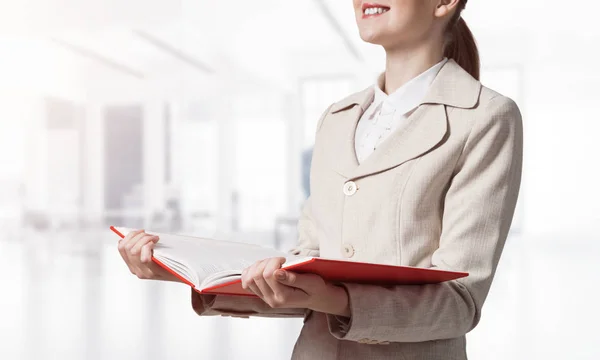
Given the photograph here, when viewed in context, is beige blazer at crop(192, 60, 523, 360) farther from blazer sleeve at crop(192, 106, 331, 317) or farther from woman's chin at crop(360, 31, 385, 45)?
woman's chin at crop(360, 31, 385, 45)

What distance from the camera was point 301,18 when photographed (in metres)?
12.0

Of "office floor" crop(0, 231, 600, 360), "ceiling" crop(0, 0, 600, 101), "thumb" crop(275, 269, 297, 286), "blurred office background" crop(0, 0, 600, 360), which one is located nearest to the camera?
"thumb" crop(275, 269, 297, 286)

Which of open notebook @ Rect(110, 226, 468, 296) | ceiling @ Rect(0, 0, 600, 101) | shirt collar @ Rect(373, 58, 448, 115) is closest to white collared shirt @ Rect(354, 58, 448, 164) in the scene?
shirt collar @ Rect(373, 58, 448, 115)

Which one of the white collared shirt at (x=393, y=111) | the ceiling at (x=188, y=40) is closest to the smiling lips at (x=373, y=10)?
the white collared shirt at (x=393, y=111)

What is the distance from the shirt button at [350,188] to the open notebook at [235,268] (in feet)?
0.44

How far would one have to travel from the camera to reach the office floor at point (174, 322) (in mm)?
3697

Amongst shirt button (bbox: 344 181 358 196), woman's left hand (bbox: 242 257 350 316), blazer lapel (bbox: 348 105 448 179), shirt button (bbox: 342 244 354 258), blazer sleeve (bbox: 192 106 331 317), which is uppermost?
blazer lapel (bbox: 348 105 448 179)

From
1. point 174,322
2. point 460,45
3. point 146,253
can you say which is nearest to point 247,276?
point 146,253

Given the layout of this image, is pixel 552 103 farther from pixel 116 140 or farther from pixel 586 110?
pixel 116 140

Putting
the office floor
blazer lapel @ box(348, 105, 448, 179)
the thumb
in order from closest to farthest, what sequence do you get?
1. the thumb
2. blazer lapel @ box(348, 105, 448, 179)
3. the office floor

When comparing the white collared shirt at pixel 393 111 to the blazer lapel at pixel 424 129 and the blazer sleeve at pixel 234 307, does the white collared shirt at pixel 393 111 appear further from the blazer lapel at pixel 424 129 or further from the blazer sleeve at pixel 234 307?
the blazer sleeve at pixel 234 307

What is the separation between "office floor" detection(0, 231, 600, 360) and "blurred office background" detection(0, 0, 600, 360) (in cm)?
384

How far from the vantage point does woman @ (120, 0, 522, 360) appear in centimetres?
86

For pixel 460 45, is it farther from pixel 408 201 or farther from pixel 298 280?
pixel 298 280
